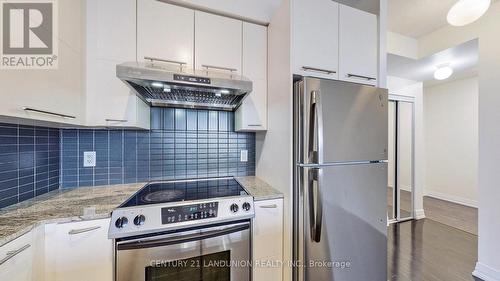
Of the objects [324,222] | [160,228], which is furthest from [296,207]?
[160,228]

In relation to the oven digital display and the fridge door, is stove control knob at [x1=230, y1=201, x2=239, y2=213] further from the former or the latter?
the fridge door

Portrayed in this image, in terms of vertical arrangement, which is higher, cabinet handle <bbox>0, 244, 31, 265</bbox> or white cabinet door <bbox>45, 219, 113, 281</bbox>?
cabinet handle <bbox>0, 244, 31, 265</bbox>

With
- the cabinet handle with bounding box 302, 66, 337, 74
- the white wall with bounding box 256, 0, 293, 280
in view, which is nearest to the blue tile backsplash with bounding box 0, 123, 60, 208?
the white wall with bounding box 256, 0, 293, 280

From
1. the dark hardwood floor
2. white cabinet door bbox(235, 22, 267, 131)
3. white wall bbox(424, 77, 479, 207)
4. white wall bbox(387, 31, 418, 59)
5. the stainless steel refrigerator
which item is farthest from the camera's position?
white wall bbox(424, 77, 479, 207)

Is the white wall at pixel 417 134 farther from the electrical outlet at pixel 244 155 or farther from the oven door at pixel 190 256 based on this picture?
the oven door at pixel 190 256

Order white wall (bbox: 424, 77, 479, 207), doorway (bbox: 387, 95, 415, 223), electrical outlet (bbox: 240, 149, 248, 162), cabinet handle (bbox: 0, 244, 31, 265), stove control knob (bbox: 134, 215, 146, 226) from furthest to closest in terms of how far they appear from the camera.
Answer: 1. white wall (bbox: 424, 77, 479, 207)
2. doorway (bbox: 387, 95, 415, 223)
3. electrical outlet (bbox: 240, 149, 248, 162)
4. stove control knob (bbox: 134, 215, 146, 226)
5. cabinet handle (bbox: 0, 244, 31, 265)

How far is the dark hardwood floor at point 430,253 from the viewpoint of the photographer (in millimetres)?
1817

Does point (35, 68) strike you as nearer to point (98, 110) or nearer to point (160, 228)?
point (98, 110)

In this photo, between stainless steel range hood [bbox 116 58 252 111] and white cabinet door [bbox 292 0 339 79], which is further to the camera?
white cabinet door [bbox 292 0 339 79]

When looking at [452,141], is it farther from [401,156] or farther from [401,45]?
[401,45]

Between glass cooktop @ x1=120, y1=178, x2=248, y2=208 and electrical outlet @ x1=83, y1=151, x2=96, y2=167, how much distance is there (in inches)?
17.9

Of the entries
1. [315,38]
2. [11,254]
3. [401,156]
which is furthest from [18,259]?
[401,156]

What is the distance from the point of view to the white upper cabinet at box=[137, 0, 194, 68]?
1344 mm

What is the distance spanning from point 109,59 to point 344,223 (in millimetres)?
1953
